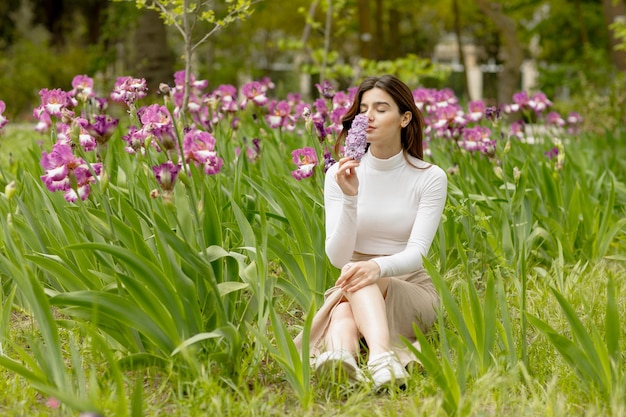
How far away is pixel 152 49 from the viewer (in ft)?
35.3

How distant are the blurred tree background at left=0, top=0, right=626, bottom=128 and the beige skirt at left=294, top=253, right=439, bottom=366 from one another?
134 inches

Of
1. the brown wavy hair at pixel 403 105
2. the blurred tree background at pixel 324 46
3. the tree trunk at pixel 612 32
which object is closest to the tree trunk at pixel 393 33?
the blurred tree background at pixel 324 46

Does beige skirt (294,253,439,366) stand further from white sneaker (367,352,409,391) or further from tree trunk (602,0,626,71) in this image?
tree trunk (602,0,626,71)

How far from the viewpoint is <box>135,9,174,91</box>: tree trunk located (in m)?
10.7

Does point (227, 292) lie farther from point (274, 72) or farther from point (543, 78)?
point (274, 72)

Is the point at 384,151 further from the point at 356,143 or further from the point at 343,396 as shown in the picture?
the point at 343,396

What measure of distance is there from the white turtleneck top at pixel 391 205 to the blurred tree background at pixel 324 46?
3.21m

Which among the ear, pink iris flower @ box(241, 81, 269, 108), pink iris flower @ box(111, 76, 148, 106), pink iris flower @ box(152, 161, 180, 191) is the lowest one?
pink iris flower @ box(152, 161, 180, 191)

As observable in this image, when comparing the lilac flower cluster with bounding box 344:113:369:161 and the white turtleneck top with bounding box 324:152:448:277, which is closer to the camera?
the lilac flower cluster with bounding box 344:113:369:161

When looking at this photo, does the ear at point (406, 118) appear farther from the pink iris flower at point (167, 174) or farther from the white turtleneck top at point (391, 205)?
the pink iris flower at point (167, 174)

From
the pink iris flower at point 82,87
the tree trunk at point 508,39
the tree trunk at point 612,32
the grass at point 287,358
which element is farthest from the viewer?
the tree trunk at point 612,32

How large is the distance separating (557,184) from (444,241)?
105 cm

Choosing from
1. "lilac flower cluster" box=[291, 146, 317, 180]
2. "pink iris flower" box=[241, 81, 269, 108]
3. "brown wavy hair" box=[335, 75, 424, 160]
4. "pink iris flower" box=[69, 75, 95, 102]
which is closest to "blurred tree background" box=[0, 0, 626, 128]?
"pink iris flower" box=[241, 81, 269, 108]

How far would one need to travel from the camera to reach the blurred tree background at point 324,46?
384 inches
